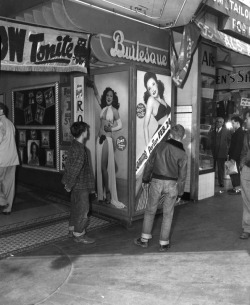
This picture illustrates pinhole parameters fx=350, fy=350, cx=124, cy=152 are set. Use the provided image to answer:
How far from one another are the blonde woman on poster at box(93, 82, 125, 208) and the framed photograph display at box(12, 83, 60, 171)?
164 centimetres

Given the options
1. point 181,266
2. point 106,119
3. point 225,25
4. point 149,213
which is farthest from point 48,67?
point 225,25

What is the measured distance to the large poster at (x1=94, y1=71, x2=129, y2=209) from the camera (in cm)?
565

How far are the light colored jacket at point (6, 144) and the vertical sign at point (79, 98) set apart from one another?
1.20 m

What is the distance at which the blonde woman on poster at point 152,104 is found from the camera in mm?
5785

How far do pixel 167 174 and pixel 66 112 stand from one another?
10.6 ft

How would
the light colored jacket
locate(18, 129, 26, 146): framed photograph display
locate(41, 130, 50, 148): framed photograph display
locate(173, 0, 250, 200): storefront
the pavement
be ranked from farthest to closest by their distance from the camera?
1. locate(18, 129, 26, 146): framed photograph display
2. locate(41, 130, 50, 148): framed photograph display
3. locate(173, 0, 250, 200): storefront
4. the light colored jacket
5. the pavement

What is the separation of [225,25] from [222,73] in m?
3.41

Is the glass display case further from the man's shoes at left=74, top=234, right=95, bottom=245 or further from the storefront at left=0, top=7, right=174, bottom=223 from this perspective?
the man's shoes at left=74, top=234, right=95, bottom=245

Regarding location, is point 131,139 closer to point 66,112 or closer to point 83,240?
point 83,240

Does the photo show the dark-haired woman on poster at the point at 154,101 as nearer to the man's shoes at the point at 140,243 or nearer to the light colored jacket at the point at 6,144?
the man's shoes at the point at 140,243

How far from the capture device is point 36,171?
314 inches

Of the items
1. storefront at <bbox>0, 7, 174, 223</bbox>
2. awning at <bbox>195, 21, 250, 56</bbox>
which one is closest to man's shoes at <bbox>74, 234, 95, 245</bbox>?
storefront at <bbox>0, 7, 174, 223</bbox>

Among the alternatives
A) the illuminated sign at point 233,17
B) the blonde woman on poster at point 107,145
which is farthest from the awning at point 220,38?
the blonde woman on poster at point 107,145

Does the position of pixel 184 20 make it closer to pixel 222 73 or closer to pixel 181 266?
pixel 181 266
